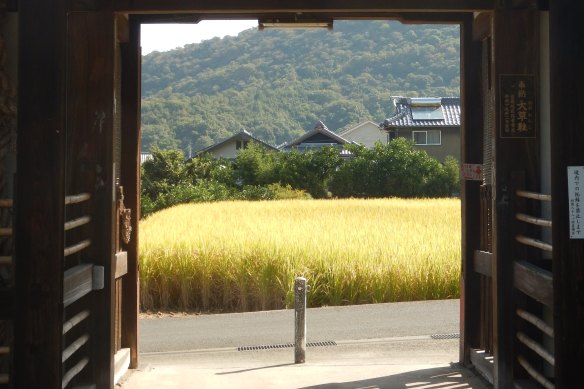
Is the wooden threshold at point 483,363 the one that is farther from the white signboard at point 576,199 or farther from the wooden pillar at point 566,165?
the white signboard at point 576,199

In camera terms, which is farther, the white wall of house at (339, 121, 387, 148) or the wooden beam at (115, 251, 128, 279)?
the white wall of house at (339, 121, 387, 148)

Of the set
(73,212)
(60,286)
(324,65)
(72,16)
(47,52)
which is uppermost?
(324,65)

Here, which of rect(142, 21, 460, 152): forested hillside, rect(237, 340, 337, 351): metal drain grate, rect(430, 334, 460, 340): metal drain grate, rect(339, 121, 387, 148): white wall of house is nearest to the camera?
rect(237, 340, 337, 351): metal drain grate

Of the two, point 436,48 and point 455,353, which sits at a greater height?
point 436,48

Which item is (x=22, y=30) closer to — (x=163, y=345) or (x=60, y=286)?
(x=60, y=286)

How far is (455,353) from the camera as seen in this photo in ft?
26.7

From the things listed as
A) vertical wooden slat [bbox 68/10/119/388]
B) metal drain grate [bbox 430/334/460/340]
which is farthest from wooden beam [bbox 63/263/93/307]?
metal drain grate [bbox 430/334/460/340]

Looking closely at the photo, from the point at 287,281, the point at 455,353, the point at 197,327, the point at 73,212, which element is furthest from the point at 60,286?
the point at 287,281

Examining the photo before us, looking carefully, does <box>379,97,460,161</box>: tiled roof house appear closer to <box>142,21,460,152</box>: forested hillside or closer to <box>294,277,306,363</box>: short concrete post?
<box>294,277,306,363</box>: short concrete post

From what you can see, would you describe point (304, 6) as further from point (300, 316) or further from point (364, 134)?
point (364, 134)

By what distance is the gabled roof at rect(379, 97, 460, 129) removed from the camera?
45.4m

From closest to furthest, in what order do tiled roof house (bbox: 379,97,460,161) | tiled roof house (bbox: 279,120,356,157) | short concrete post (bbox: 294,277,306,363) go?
1. short concrete post (bbox: 294,277,306,363)
2. tiled roof house (bbox: 379,97,460,161)
3. tiled roof house (bbox: 279,120,356,157)

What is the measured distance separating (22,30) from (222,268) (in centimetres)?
889

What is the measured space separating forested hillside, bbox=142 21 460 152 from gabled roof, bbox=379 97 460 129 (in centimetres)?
4450
